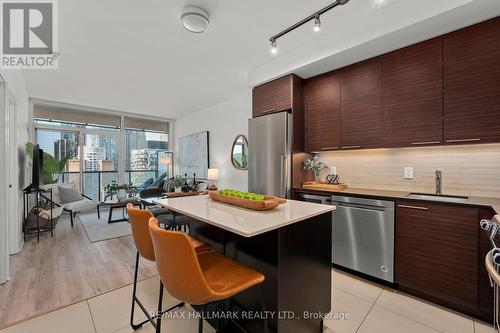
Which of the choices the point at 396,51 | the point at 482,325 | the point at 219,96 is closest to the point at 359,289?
the point at 482,325

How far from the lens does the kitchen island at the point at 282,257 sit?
1.27m

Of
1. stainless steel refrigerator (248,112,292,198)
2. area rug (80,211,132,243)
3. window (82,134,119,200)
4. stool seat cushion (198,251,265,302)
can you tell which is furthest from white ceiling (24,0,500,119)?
area rug (80,211,132,243)

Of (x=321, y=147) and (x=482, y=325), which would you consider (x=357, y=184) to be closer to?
(x=321, y=147)

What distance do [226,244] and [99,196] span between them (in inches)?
224

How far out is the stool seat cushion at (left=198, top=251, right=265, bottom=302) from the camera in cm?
108

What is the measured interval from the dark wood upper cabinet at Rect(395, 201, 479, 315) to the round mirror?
2.85 metres

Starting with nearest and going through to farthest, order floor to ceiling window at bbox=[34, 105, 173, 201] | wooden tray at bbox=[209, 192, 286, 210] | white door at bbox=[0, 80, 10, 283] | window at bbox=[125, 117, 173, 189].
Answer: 1. wooden tray at bbox=[209, 192, 286, 210]
2. white door at bbox=[0, 80, 10, 283]
3. floor to ceiling window at bbox=[34, 105, 173, 201]
4. window at bbox=[125, 117, 173, 189]

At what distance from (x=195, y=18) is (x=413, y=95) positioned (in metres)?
2.35

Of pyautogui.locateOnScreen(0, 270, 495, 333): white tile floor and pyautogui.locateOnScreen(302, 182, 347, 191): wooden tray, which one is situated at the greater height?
pyautogui.locateOnScreen(302, 182, 347, 191): wooden tray

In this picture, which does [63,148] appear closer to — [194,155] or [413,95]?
[194,155]

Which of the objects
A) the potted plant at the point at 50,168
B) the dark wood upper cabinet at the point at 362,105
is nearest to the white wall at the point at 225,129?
the dark wood upper cabinet at the point at 362,105

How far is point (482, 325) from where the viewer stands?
68.2 inches

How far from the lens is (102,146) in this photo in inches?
229

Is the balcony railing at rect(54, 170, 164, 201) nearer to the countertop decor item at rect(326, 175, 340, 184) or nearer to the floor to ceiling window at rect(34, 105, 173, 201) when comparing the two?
the floor to ceiling window at rect(34, 105, 173, 201)
